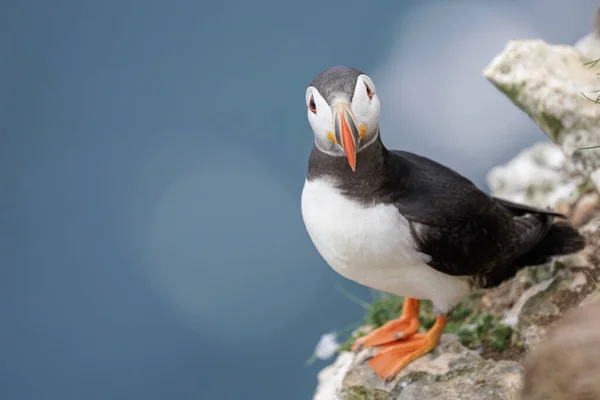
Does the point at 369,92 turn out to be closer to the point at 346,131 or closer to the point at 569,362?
the point at 346,131

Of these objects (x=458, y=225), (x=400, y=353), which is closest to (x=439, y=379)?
(x=400, y=353)

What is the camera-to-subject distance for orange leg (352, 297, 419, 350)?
2.53m

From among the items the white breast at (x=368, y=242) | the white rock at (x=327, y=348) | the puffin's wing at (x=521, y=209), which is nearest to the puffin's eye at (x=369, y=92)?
the white breast at (x=368, y=242)

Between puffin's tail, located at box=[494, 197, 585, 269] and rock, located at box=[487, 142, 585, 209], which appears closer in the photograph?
puffin's tail, located at box=[494, 197, 585, 269]

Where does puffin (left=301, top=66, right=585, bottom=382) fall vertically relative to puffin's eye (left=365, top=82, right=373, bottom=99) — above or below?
below

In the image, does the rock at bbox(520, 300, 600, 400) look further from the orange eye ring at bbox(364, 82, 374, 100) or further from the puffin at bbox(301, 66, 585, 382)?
the orange eye ring at bbox(364, 82, 374, 100)

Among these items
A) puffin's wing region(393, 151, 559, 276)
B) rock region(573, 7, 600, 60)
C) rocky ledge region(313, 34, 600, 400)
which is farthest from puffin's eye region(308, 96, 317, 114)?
rock region(573, 7, 600, 60)

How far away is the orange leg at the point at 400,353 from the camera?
236cm

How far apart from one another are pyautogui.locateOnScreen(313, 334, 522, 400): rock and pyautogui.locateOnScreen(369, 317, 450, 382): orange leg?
0.02 meters

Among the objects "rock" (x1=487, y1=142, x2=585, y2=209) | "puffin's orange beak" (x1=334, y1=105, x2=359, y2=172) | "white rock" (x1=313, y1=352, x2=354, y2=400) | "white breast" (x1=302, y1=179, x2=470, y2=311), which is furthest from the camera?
"rock" (x1=487, y1=142, x2=585, y2=209)

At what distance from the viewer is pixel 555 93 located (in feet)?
8.85

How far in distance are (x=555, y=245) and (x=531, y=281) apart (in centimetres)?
30

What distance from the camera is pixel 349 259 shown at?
217 centimetres

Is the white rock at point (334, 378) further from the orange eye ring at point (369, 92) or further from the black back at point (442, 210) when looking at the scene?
the orange eye ring at point (369, 92)
